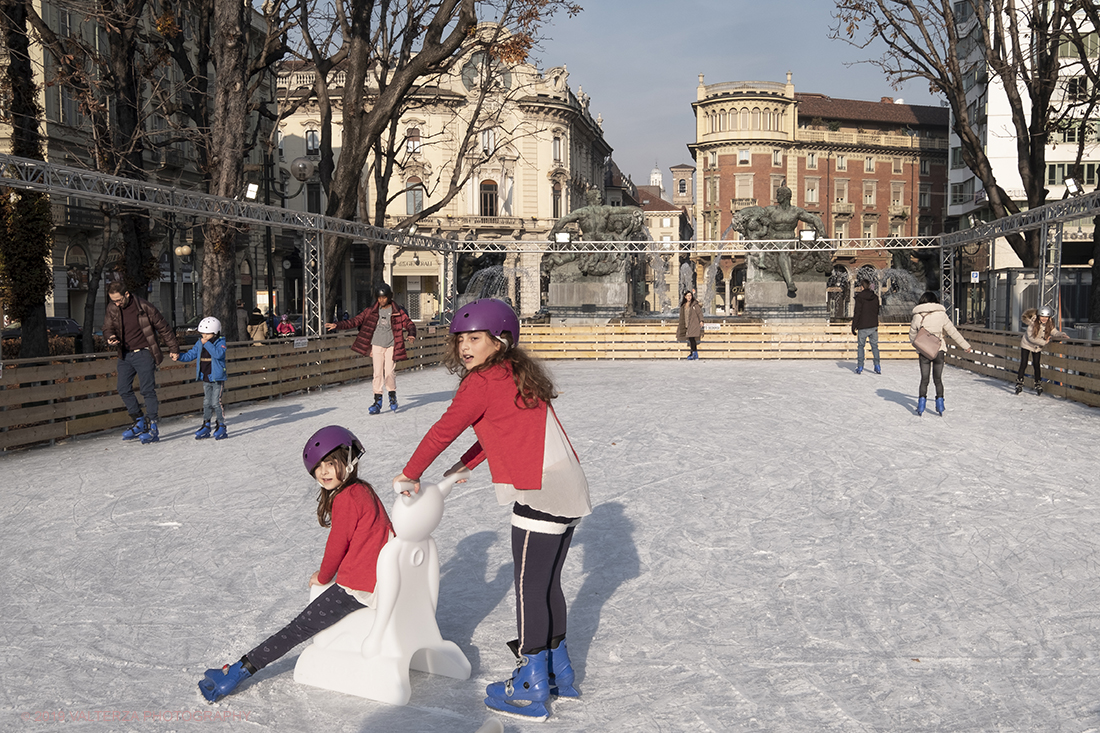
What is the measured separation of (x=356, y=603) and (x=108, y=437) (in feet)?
29.1

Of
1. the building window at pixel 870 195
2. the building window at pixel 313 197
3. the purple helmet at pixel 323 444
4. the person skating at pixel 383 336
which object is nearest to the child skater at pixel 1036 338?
the person skating at pixel 383 336

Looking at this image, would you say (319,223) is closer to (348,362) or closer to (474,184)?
(348,362)

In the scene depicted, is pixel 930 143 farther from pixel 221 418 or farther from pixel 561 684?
pixel 561 684

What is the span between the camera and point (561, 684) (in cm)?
387

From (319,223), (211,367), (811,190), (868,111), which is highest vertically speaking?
(868,111)

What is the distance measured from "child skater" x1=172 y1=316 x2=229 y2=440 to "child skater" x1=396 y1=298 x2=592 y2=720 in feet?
26.4

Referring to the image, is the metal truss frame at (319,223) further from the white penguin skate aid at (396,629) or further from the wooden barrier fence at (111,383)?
the white penguin skate aid at (396,629)

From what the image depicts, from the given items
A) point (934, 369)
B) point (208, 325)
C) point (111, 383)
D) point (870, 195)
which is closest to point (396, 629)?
point (208, 325)

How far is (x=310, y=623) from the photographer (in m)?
3.87

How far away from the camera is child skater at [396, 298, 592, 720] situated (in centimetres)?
355

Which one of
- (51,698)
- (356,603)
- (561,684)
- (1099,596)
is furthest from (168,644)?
(1099,596)

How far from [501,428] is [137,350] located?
8727mm

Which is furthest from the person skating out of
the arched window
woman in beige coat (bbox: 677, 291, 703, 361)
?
the arched window

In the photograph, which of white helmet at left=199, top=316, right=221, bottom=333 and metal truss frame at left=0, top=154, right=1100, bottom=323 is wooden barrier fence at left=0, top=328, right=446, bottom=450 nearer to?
metal truss frame at left=0, top=154, right=1100, bottom=323
